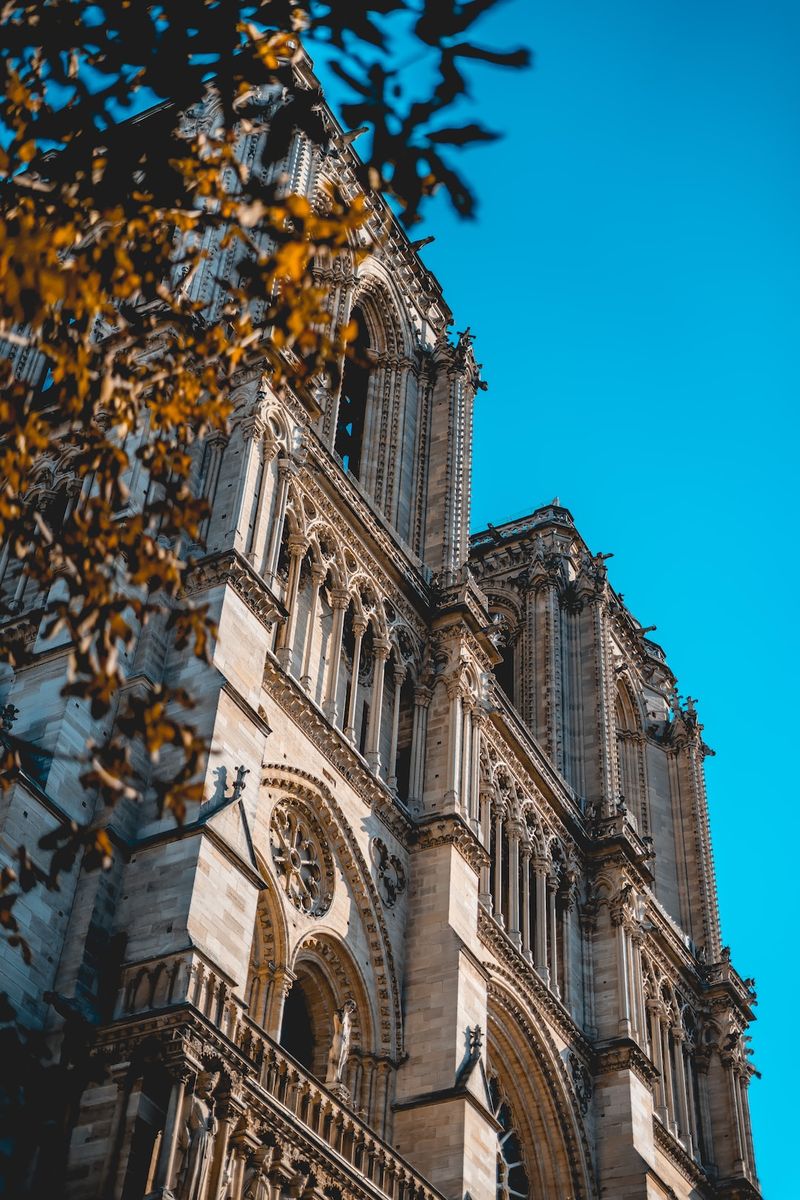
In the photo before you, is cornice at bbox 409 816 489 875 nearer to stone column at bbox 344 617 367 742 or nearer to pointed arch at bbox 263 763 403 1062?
pointed arch at bbox 263 763 403 1062

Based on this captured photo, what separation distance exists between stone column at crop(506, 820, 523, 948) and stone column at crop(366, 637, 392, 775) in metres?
5.36

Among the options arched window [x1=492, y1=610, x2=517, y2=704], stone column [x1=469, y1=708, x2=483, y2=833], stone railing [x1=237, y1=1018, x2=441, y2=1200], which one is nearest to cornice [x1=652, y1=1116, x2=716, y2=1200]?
stone column [x1=469, y1=708, x2=483, y2=833]

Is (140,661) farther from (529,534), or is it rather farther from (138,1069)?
(529,534)

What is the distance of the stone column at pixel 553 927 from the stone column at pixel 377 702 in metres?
7.25

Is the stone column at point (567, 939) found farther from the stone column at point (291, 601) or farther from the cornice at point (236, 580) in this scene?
the cornice at point (236, 580)

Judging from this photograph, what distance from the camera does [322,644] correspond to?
25.2 meters

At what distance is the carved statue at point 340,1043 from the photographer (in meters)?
21.5

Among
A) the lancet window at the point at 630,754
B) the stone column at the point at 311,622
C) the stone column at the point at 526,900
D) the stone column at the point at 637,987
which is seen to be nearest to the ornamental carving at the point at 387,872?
the stone column at the point at 311,622

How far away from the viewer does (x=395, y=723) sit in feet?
87.9

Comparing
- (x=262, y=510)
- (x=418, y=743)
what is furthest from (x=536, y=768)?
(x=262, y=510)

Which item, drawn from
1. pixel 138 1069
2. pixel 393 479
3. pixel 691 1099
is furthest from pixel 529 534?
pixel 138 1069

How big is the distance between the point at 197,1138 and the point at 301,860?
23.7ft

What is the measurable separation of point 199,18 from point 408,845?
17.0 metres

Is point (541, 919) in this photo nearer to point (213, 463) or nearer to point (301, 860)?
point (301, 860)
